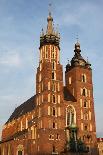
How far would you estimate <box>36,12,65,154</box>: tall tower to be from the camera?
198ft

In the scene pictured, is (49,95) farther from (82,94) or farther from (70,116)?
(82,94)

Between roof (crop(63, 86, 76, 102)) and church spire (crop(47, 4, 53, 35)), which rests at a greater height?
church spire (crop(47, 4, 53, 35))

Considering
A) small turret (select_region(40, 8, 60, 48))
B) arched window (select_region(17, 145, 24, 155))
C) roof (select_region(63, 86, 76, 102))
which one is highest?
small turret (select_region(40, 8, 60, 48))

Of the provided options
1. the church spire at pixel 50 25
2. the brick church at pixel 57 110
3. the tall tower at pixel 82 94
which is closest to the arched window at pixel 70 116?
the brick church at pixel 57 110

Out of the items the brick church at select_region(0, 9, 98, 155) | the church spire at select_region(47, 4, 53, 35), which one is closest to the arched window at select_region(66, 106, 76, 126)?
the brick church at select_region(0, 9, 98, 155)

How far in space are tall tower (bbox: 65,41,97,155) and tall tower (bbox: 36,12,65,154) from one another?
522cm

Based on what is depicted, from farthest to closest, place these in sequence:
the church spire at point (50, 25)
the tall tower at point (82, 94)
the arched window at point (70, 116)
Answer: the church spire at point (50, 25), the tall tower at point (82, 94), the arched window at point (70, 116)

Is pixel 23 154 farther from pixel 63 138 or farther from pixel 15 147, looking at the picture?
pixel 63 138

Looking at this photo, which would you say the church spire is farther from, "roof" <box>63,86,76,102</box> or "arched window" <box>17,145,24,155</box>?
"arched window" <box>17,145,24,155</box>

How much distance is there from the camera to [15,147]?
2763 inches

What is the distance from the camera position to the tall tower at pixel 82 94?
6556 centimetres

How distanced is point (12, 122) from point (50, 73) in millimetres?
26887

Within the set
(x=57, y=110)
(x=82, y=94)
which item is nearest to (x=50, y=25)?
(x=82, y=94)

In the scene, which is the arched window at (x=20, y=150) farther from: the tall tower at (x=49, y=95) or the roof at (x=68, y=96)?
the roof at (x=68, y=96)
